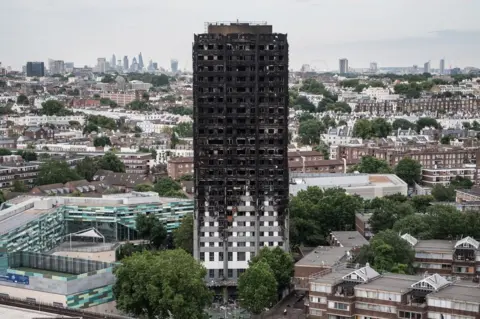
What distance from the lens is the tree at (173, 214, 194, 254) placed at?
3334 cm

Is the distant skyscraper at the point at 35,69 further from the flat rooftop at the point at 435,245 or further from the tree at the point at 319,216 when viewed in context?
the flat rooftop at the point at 435,245

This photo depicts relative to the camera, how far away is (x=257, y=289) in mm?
26703

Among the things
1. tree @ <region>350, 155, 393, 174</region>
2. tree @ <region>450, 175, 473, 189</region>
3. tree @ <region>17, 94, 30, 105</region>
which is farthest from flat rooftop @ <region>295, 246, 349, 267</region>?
tree @ <region>17, 94, 30, 105</region>

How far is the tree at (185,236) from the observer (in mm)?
33344

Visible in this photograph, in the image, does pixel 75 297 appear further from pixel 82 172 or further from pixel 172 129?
pixel 172 129

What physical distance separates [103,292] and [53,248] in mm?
8379

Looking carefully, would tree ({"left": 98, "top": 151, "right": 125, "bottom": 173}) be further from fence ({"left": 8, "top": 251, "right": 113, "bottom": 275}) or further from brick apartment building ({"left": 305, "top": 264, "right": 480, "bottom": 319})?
brick apartment building ({"left": 305, "top": 264, "right": 480, "bottom": 319})

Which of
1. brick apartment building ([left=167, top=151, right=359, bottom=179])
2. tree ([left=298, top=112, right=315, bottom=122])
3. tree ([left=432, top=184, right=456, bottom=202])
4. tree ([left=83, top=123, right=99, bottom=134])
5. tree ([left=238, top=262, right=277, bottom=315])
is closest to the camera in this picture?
tree ([left=238, top=262, right=277, bottom=315])

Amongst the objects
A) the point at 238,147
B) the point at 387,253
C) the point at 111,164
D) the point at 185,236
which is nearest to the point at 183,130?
the point at 111,164

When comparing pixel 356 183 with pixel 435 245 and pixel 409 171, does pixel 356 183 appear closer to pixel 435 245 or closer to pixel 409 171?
pixel 409 171

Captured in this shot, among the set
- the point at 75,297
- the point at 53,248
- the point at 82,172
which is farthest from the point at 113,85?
the point at 75,297

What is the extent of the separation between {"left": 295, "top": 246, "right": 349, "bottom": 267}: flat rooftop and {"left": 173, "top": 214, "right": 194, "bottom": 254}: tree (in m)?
5.13

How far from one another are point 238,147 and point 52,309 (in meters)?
10.3

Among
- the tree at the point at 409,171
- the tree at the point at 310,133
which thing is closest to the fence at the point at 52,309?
the tree at the point at 409,171
